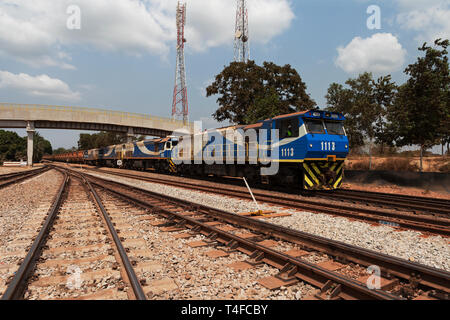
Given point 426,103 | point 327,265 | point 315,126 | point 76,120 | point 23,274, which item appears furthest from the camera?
point 76,120

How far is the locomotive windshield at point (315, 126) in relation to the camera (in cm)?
1149

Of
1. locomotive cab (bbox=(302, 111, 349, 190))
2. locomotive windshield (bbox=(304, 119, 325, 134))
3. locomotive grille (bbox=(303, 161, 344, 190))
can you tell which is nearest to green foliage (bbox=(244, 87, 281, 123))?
locomotive cab (bbox=(302, 111, 349, 190))

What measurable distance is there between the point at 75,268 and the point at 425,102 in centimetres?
2040

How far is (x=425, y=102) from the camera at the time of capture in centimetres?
1734

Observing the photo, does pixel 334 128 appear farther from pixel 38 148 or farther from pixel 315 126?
pixel 38 148

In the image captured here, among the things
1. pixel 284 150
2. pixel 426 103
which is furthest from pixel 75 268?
pixel 426 103

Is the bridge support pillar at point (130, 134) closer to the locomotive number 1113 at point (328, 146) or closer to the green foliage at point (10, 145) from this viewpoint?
the locomotive number 1113 at point (328, 146)

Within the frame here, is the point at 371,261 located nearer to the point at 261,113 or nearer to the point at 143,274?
the point at 143,274

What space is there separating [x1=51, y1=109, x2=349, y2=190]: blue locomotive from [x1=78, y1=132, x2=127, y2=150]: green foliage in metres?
74.8

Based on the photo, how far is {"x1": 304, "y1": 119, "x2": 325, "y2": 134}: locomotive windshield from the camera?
11.5 m

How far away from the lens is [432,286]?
10.9 ft

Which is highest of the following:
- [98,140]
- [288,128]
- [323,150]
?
[98,140]

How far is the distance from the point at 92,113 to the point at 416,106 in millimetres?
40905

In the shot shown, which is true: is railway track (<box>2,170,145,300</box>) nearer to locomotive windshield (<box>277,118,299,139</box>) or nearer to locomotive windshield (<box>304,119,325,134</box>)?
locomotive windshield (<box>277,118,299,139</box>)
